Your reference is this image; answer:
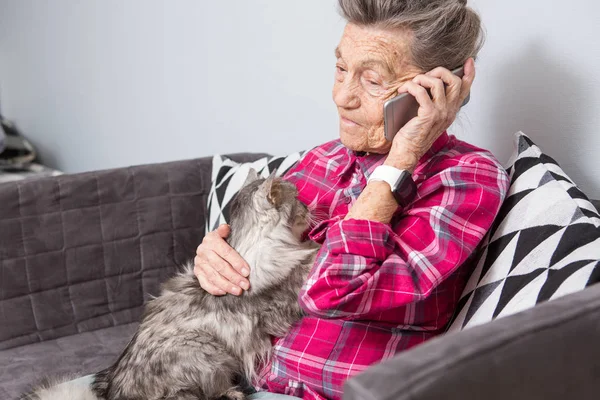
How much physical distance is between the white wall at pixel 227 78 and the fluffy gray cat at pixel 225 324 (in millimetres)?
585

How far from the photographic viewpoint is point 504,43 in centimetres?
168

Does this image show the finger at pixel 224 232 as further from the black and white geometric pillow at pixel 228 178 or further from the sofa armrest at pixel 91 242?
the sofa armrest at pixel 91 242

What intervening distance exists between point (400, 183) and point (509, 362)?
0.59m

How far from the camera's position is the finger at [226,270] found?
155 cm

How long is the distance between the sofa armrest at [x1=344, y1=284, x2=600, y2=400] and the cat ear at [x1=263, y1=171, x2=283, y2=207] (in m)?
0.83

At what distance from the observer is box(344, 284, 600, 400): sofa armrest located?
2.41 ft

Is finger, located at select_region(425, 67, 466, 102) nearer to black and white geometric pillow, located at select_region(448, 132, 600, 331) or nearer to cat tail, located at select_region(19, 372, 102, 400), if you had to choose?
black and white geometric pillow, located at select_region(448, 132, 600, 331)

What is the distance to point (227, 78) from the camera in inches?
109

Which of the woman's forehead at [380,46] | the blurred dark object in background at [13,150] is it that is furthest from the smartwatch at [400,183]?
the blurred dark object in background at [13,150]

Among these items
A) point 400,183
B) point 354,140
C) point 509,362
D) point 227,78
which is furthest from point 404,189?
point 227,78

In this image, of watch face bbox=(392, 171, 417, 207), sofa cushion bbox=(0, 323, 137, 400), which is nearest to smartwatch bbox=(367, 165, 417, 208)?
watch face bbox=(392, 171, 417, 207)

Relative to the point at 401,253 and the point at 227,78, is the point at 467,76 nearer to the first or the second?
the point at 401,253

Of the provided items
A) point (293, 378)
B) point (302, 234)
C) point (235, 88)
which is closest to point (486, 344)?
point (293, 378)

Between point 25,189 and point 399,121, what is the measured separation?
1.25 meters
